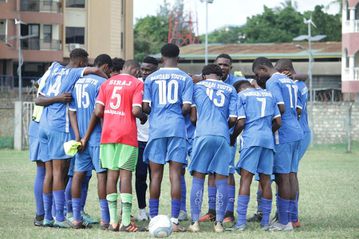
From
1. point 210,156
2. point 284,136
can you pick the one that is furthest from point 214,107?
point 284,136

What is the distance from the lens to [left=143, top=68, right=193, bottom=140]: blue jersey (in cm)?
1355

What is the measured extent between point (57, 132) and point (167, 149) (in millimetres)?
1573

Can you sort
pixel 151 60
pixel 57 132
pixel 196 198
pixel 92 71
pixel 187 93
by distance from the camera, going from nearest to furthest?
pixel 187 93 → pixel 196 198 → pixel 92 71 → pixel 57 132 → pixel 151 60

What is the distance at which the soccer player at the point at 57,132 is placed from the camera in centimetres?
1406

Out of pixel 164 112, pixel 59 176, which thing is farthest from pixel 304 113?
pixel 59 176

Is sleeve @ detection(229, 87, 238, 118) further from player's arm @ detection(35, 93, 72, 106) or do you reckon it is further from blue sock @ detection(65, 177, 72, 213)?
blue sock @ detection(65, 177, 72, 213)

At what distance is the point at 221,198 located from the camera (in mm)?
13680

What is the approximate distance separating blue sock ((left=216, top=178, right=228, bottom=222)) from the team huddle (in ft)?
0.04

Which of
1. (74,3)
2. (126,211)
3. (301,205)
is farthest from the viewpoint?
(74,3)

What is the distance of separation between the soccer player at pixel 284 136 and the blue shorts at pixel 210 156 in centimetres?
81

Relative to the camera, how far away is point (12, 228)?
13758mm

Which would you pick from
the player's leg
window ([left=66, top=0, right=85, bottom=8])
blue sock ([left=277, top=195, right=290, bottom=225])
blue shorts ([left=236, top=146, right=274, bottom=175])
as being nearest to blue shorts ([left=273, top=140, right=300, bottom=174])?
blue shorts ([left=236, top=146, right=274, bottom=175])

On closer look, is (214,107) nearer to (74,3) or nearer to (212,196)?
(212,196)

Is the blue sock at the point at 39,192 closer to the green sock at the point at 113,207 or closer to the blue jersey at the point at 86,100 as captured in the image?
the blue jersey at the point at 86,100
